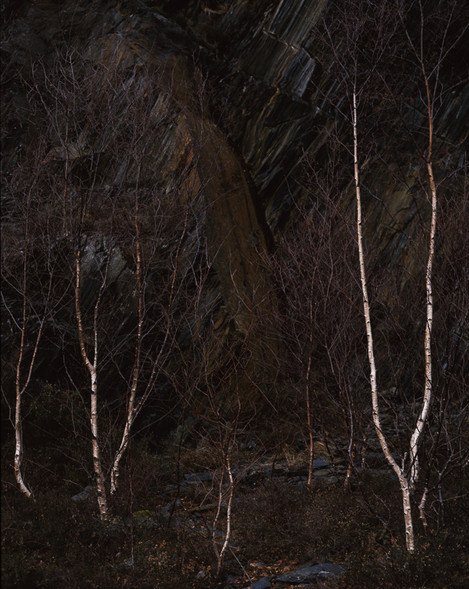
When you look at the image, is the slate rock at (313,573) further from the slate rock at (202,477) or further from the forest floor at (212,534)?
the slate rock at (202,477)

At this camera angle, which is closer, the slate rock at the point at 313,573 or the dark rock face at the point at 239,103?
the slate rock at the point at 313,573

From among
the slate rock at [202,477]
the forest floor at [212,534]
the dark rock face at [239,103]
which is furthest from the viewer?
the dark rock face at [239,103]

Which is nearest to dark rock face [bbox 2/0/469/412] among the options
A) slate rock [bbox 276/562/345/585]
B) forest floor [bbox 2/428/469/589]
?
forest floor [bbox 2/428/469/589]

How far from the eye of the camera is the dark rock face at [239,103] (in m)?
13.6

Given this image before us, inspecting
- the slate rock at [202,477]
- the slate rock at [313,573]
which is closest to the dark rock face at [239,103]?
the slate rock at [202,477]

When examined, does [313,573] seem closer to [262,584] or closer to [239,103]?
[262,584]

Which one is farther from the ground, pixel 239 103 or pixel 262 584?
pixel 239 103

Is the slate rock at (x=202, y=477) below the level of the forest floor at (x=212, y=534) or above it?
below

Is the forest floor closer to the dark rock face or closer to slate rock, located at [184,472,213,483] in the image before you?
slate rock, located at [184,472,213,483]

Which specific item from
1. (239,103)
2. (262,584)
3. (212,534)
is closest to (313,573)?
(262,584)

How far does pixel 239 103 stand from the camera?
15000mm

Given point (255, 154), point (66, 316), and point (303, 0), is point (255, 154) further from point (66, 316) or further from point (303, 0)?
point (66, 316)

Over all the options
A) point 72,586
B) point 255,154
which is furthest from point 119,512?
point 255,154

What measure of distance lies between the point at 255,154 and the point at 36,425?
30.4ft
